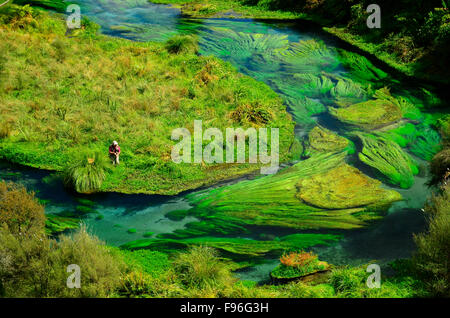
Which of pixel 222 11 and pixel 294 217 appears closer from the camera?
pixel 294 217

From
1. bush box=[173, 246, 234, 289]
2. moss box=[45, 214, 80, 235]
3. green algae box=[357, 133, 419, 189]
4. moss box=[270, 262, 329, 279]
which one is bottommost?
moss box=[270, 262, 329, 279]

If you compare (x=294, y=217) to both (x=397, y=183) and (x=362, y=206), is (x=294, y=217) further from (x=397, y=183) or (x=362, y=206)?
(x=397, y=183)

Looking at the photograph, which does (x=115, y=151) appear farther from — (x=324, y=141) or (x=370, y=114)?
(x=370, y=114)

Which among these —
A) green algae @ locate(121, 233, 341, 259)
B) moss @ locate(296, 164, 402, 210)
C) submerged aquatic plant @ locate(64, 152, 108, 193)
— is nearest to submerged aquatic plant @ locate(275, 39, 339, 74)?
moss @ locate(296, 164, 402, 210)

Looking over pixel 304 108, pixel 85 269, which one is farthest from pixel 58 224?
pixel 304 108

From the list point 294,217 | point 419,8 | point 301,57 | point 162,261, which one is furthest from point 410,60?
point 162,261

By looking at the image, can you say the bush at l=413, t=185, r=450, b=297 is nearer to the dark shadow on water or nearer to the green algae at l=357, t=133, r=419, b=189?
the dark shadow on water

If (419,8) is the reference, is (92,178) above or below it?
below

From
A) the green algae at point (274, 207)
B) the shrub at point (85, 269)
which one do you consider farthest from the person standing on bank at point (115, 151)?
the shrub at point (85, 269)
